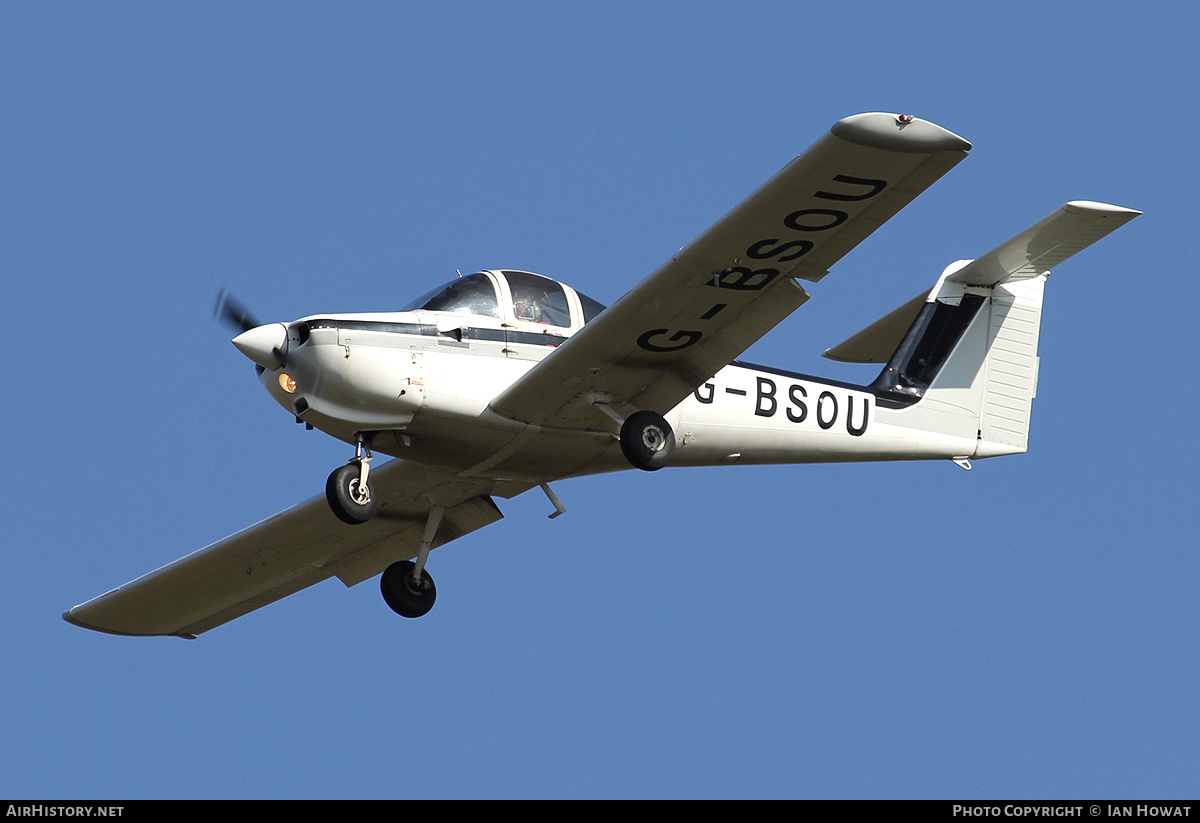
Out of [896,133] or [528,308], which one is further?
[528,308]

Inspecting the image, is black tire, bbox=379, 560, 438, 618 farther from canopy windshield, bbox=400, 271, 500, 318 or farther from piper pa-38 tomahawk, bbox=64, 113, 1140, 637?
canopy windshield, bbox=400, 271, 500, 318

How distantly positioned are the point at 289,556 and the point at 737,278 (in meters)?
6.06

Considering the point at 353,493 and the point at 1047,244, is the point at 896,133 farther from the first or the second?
the point at 353,493

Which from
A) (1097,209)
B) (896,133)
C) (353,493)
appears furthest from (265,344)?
(1097,209)

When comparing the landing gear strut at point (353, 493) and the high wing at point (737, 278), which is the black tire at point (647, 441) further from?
the landing gear strut at point (353, 493)

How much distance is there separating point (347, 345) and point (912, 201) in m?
4.62

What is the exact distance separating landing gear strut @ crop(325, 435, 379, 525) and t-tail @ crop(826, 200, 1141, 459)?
5259 mm

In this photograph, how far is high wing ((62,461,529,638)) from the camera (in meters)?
15.5

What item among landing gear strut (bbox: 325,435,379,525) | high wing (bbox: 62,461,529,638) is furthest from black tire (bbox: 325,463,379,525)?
high wing (bbox: 62,461,529,638)

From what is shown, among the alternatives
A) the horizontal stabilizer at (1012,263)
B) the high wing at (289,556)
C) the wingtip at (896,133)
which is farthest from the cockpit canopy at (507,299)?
the horizontal stabilizer at (1012,263)

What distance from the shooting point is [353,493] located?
13414 millimetres

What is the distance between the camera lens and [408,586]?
15.6 meters

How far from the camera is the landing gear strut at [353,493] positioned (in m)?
13.3
